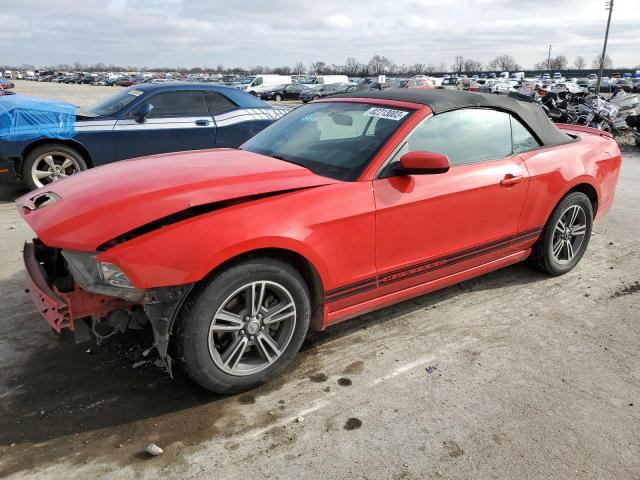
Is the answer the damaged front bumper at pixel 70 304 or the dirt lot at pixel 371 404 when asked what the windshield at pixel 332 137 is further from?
the damaged front bumper at pixel 70 304

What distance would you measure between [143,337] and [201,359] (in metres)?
0.97

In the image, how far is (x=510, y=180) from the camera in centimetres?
362

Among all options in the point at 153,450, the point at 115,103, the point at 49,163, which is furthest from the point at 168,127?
the point at 153,450

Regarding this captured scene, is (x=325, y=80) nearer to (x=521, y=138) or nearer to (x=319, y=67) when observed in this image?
(x=521, y=138)

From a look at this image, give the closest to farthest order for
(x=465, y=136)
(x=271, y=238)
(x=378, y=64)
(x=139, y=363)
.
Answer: (x=271, y=238) < (x=139, y=363) < (x=465, y=136) < (x=378, y=64)

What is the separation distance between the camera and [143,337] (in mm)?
3320

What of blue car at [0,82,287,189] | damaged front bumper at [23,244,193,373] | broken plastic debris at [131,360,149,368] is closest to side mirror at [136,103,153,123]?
blue car at [0,82,287,189]

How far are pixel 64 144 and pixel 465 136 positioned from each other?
547cm

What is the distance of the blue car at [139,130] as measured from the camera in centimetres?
655

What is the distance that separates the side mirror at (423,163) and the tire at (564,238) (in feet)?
5.54

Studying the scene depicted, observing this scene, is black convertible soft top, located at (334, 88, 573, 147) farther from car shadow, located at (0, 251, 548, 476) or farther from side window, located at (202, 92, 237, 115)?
side window, located at (202, 92, 237, 115)

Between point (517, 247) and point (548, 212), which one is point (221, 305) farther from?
point (548, 212)

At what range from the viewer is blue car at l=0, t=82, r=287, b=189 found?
655 cm

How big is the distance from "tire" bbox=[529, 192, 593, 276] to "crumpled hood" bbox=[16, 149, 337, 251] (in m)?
2.26
